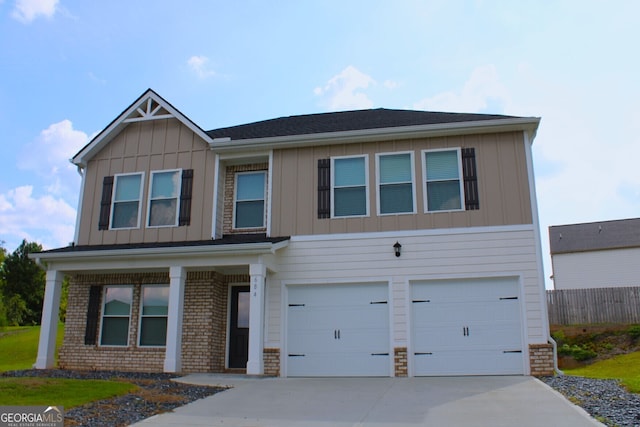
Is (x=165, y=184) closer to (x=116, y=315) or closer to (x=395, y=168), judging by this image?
(x=116, y=315)

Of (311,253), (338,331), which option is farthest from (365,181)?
(338,331)

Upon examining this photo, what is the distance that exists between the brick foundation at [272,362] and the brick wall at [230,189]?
2.93 m

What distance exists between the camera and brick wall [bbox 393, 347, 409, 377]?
1167 cm

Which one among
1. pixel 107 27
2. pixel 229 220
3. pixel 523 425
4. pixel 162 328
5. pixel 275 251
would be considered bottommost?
pixel 523 425

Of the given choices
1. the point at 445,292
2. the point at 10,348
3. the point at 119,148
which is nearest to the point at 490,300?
the point at 445,292

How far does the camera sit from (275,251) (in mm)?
12250

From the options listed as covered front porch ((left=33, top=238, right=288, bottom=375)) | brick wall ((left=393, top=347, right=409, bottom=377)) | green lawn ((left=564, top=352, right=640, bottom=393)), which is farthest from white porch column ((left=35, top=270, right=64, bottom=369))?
green lawn ((left=564, top=352, right=640, bottom=393))

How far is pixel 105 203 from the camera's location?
14.3m

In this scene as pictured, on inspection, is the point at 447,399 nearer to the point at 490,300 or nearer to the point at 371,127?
the point at 490,300

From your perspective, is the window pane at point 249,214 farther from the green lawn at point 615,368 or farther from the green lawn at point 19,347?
the green lawn at point 19,347

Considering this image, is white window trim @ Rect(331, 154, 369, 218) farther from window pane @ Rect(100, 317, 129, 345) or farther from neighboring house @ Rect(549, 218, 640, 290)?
neighboring house @ Rect(549, 218, 640, 290)

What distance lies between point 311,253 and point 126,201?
5.14 metres

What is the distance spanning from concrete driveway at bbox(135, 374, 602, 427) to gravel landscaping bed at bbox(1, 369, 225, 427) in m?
0.29

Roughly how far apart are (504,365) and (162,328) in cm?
769
